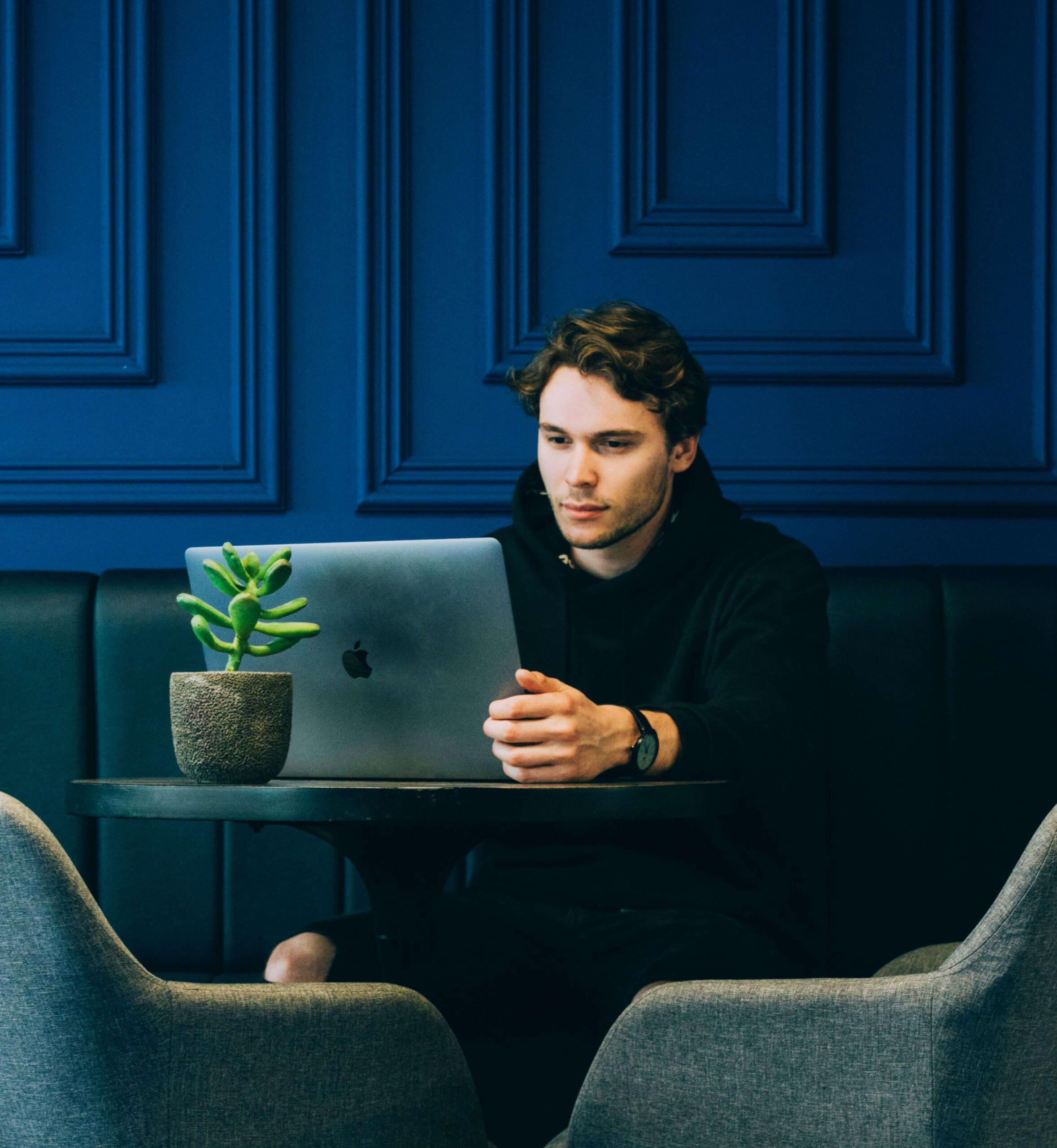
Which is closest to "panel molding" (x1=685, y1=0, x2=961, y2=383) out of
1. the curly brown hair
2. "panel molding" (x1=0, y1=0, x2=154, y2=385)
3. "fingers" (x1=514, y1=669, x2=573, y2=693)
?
the curly brown hair

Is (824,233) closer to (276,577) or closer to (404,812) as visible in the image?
(276,577)

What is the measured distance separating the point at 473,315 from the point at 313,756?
41.4 inches

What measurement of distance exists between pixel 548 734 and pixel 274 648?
27 cm

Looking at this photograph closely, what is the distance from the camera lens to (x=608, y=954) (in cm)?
128

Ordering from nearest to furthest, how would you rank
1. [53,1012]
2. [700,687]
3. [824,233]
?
[53,1012]
[700,687]
[824,233]

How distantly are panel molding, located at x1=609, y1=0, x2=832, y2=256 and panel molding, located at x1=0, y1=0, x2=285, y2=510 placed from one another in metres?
0.59

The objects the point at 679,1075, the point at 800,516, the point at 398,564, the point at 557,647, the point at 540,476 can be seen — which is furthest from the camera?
the point at 800,516

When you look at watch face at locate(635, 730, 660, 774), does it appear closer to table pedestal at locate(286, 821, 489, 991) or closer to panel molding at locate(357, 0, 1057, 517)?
table pedestal at locate(286, 821, 489, 991)

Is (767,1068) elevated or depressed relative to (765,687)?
depressed

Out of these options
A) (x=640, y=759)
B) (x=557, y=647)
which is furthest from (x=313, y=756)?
(x=557, y=647)

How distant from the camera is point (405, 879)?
1113 mm

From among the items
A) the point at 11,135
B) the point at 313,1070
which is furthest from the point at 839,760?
the point at 11,135

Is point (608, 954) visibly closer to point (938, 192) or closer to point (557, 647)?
point (557, 647)

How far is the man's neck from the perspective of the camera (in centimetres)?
159
